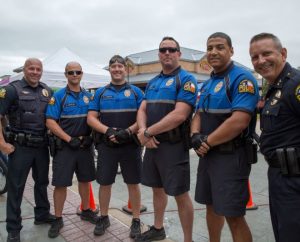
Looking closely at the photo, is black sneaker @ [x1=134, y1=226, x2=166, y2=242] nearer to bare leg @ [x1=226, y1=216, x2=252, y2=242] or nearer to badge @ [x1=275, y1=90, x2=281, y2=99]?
bare leg @ [x1=226, y1=216, x2=252, y2=242]

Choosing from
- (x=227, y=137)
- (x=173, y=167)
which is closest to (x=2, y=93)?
(x=173, y=167)

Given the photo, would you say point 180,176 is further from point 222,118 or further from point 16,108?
point 16,108

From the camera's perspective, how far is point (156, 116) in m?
3.31

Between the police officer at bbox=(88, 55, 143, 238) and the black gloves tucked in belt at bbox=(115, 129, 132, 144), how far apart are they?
0.06m

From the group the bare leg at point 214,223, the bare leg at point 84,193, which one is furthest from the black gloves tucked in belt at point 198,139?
the bare leg at point 84,193

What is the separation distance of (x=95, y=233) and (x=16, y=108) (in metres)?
1.82

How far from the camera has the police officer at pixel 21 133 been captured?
3609mm

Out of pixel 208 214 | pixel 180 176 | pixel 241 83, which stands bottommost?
pixel 208 214

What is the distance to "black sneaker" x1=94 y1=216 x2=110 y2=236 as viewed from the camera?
3691 millimetres

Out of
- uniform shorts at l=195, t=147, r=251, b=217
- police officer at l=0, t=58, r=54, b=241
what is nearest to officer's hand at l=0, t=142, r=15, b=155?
police officer at l=0, t=58, r=54, b=241

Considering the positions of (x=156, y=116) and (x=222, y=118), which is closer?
(x=222, y=118)

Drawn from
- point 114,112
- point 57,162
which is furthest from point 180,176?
point 57,162

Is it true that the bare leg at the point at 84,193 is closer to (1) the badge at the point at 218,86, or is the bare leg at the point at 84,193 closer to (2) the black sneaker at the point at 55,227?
(2) the black sneaker at the point at 55,227

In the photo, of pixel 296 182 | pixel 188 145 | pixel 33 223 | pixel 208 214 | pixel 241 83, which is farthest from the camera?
pixel 33 223
